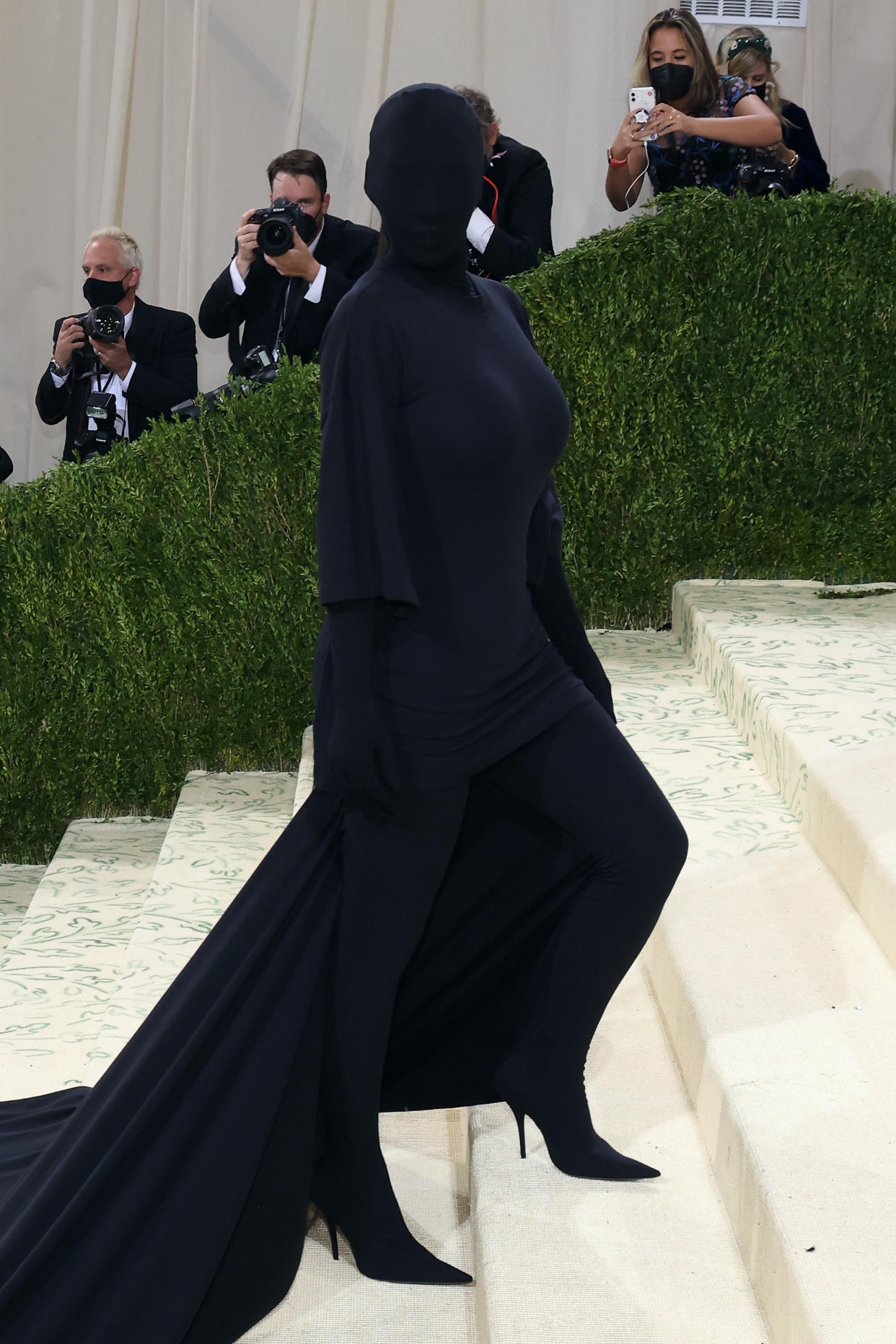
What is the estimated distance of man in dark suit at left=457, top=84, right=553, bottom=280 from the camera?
4562 mm

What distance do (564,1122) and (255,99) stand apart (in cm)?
690

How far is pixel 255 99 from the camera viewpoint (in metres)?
7.73

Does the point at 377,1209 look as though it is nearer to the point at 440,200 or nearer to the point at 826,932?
the point at 826,932

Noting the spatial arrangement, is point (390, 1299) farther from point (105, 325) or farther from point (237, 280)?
point (105, 325)

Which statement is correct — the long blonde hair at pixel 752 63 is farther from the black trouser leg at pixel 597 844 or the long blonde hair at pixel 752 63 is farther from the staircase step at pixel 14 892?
the staircase step at pixel 14 892

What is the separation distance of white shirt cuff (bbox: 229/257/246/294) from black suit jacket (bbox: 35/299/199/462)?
0.98 ft

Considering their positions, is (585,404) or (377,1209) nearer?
(377,1209)

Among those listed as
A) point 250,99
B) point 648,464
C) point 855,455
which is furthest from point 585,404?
point 250,99

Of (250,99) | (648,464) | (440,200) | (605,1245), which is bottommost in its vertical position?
(605,1245)

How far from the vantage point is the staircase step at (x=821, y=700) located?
2793 mm

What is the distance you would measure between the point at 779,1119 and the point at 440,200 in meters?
1.42

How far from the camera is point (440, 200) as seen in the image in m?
1.83

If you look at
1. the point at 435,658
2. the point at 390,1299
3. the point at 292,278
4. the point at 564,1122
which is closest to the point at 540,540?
the point at 435,658

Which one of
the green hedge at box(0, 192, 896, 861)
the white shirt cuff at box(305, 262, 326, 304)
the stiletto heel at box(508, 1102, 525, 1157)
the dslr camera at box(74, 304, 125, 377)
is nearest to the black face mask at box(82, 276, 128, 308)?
the dslr camera at box(74, 304, 125, 377)
